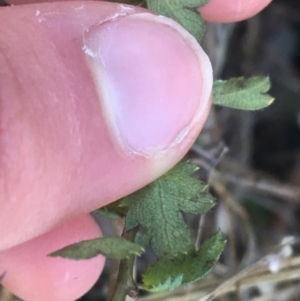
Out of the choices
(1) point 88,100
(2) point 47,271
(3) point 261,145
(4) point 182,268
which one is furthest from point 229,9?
(3) point 261,145

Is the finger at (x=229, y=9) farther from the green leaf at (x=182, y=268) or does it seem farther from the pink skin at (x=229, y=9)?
the green leaf at (x=182, y=268)

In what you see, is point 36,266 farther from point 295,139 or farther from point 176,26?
point 295,139

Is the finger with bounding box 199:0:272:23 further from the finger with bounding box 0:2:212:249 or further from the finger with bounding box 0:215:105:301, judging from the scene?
the finger with bounding box 0:215:105:301

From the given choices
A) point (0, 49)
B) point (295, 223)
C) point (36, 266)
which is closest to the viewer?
point (0, 49)

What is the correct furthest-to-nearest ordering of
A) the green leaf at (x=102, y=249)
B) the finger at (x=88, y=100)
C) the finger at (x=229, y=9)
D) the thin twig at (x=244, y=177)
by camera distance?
the thin twig at (x=244, y=177)
the finger at (x=229, y=9)
the finger at (x=88, y=100)
the green leaf at (x=102, y=249)

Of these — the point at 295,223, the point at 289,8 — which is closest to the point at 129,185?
the point at 295,223

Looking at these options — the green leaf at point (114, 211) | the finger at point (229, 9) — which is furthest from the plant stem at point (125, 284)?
the finger at point (229, 9)
